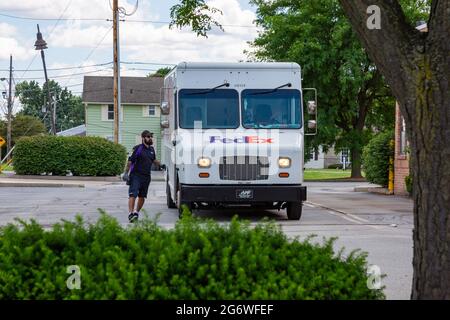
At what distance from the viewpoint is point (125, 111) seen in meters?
66.4

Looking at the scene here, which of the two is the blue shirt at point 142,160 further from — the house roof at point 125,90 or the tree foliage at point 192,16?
the house roof at point 125,90

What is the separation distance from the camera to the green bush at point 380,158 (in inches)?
1068

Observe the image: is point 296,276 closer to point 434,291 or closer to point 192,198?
point 434,291

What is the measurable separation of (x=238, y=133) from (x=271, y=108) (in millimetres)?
888

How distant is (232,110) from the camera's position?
51.7ft

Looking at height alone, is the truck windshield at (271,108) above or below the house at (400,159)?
above

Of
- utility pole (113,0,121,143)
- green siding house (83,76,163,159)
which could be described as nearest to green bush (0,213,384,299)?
utility pole (113,0,121,143)

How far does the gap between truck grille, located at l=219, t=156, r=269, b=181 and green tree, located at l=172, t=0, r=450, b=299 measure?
10049 millimetres

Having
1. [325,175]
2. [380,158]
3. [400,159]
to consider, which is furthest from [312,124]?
[325,175]

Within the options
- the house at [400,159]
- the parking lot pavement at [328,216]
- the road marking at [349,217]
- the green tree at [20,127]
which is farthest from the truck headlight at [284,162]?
the green tree at [20,127]

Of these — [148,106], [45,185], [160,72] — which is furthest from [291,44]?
[160,72]

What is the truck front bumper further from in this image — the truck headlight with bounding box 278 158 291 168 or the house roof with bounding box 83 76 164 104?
the house roof with bounding box 83 76 164 104

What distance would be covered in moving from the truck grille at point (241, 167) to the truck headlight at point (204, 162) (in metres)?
0.23
